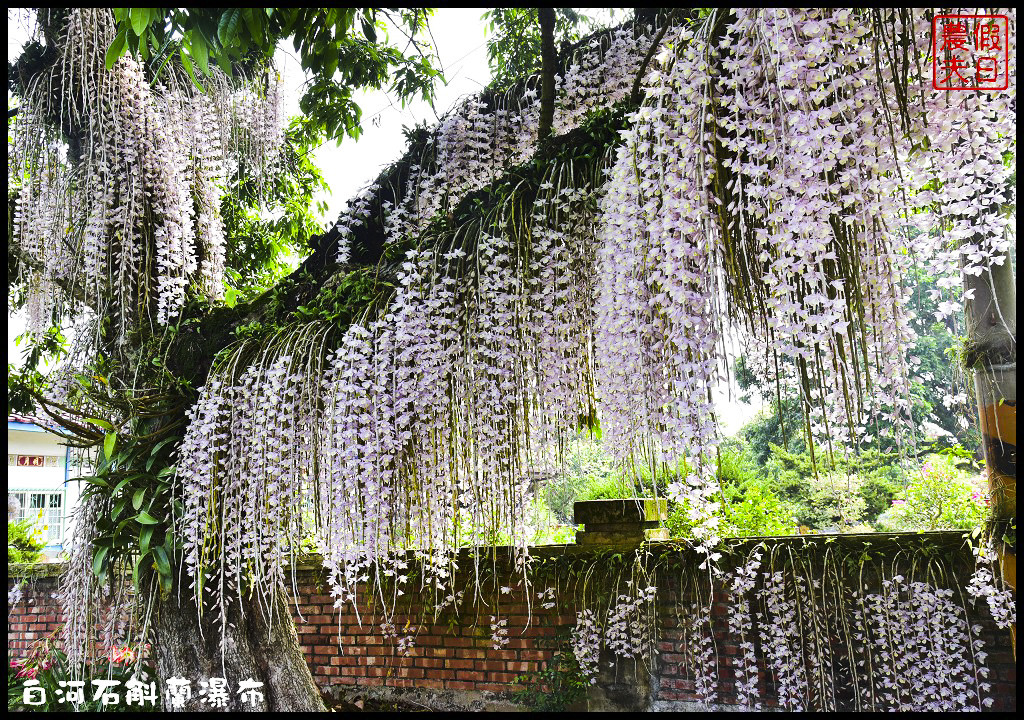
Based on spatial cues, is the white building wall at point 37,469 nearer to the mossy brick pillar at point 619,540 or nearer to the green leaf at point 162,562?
the green leaf at point 162,562

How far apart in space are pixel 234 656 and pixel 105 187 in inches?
95.2

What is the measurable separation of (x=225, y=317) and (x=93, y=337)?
709mm

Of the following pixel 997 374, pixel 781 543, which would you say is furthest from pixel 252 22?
pixel 781 543

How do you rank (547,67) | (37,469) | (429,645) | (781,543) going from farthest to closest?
(37,469) < (429,645) < (781,543) < (547,67)

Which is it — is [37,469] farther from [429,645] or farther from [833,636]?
[833,636]

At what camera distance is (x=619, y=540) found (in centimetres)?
361

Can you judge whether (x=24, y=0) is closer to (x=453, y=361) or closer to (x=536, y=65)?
(x=536, y=65)

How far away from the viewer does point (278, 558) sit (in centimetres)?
290

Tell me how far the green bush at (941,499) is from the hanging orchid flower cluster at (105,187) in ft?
14.0

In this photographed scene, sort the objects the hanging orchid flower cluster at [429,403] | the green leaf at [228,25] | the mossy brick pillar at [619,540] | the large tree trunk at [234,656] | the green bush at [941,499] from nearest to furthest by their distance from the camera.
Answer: the green leaf at [228,25] → the hanging orchid flower cluster at [429,403] → the large tree trunk at [234,656] → the mossy brick pillar at [619,540] → the green bush at [941,499]

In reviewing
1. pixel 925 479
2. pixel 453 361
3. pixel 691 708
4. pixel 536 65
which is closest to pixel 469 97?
pixel 536 65

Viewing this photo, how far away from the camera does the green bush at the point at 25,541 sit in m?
5.38

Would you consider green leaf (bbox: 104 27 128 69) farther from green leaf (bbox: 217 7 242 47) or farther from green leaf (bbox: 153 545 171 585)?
green leaf (bbox: 153 545 171 585)

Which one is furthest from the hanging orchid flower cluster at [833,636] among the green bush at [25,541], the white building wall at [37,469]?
the white building wall at [37,469]
